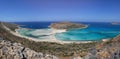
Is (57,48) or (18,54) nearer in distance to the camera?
(18,54)

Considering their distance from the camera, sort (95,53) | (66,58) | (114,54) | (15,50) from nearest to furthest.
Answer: (114,54)
(95,53)
(15,50)
(66,58)

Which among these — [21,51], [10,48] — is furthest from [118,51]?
[10,48]

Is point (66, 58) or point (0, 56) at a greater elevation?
point (0, 56)

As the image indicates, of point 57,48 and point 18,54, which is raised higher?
point 18,54

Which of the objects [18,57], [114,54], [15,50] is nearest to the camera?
[114,54]

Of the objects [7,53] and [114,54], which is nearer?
[114,54]

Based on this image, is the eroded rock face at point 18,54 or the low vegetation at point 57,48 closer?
the eroded rock face at point 18,54

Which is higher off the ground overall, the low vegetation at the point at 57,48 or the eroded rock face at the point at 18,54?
the eroded rock face at the point at 18,54

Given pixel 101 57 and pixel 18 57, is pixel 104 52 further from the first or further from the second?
pixel 18 57

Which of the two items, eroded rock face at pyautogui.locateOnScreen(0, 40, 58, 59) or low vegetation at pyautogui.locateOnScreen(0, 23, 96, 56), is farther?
low vegetation at pyautogui.locateOnScreen(0, 23, 96, 56)

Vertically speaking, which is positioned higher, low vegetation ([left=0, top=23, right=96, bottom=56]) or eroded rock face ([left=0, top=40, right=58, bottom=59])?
eroded rock face ([left=0, top=40, right=58, bottom=59])

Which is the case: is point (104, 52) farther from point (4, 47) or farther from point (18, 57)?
point (4, 47)
